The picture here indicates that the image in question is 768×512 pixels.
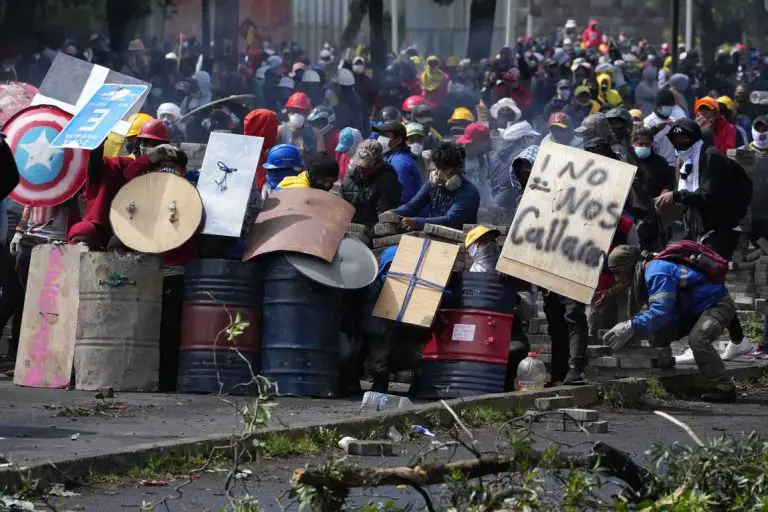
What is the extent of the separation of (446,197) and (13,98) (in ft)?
10.4

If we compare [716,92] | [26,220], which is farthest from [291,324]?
[716,92]

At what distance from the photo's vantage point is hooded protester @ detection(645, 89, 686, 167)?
1839cm

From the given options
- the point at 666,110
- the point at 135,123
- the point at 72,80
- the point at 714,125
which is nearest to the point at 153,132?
the point at 72,80

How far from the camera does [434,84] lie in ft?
85.6

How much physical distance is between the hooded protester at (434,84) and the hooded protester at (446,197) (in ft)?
46.8


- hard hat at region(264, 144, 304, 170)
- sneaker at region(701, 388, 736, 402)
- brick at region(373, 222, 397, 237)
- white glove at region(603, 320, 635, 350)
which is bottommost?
sneaker at region(701, 388, 736, 402)

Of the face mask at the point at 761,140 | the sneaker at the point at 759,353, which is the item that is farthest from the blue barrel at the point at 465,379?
the face mask at the point at 761,140

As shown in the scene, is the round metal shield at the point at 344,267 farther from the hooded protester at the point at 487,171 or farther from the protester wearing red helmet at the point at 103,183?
the hooded protester at the point at 487,171

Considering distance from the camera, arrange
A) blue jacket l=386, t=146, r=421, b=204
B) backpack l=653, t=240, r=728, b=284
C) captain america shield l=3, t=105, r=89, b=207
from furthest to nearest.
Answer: blue jacket l=386, t=146, r=421, b=204 < captain america shield l=3, t=105, r=89, b=207 < backpack l=653, t=240, r=728, b=284

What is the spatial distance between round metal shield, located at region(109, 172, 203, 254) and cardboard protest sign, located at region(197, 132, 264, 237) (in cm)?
13

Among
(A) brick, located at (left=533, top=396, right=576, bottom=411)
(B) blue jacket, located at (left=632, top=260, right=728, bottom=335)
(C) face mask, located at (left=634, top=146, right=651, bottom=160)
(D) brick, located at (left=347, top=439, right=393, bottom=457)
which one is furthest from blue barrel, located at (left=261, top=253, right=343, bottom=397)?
(C) face mask, located at (left=634, top=146, right=651, bottom=160)

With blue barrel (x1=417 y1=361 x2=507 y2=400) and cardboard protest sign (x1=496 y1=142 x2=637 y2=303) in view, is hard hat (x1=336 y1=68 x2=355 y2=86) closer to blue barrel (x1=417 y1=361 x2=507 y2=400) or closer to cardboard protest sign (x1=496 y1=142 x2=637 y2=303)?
cardboard protest sign (x1=496 y1=142 x2=637 y2=303)

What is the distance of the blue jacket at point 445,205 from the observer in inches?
450

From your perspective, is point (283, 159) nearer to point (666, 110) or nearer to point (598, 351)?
point (598, 351)
